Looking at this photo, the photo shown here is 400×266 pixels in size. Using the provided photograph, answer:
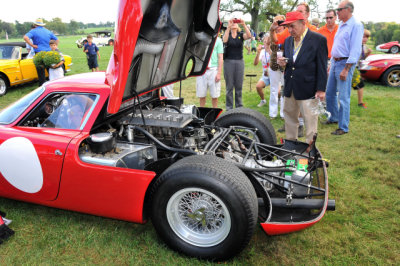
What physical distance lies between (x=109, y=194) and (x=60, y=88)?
1.25 metres

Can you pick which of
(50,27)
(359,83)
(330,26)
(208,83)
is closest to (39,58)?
(208,83)

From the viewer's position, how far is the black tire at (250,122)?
367cm

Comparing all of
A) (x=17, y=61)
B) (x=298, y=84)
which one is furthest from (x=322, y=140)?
(x=17, y=61)

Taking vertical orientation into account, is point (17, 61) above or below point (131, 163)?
above

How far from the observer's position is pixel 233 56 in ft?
19.4

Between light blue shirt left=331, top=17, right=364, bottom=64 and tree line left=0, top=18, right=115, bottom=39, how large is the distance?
8329 centimetres

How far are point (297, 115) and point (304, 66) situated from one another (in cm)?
78

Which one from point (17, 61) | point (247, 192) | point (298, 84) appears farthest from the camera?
point (17, 61)

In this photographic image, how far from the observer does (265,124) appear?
3.68m

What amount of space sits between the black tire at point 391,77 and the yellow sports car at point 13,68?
36.8 ft

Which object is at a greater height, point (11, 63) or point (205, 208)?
point (11, 63)

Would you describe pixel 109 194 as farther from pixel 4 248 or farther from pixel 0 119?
pixel 0 119

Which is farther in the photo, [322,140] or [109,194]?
[322,140]

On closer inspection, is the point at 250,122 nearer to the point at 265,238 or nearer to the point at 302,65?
the point at 302,65
